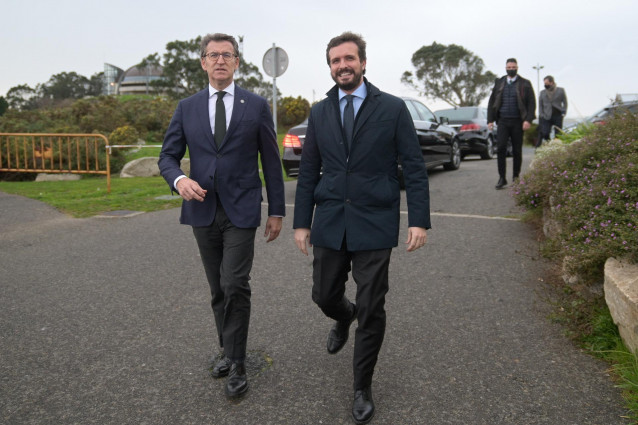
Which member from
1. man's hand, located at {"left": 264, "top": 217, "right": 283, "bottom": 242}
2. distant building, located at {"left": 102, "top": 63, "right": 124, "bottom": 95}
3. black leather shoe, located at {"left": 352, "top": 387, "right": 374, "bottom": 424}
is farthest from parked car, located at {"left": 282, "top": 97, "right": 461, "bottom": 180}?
distant building, located at {"left": 102, "top": 63, "right": 124, "bottom": 95}

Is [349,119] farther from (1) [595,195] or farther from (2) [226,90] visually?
(1) [595,195]

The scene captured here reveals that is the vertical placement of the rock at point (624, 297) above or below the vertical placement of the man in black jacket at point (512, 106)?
below

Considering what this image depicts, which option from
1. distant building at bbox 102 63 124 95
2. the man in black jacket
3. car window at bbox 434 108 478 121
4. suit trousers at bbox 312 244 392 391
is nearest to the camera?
suit trousers at bbox 312 244 392 391

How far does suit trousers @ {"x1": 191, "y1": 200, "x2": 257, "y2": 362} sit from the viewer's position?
3314 mm

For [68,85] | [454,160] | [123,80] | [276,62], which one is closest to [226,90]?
[276,62]

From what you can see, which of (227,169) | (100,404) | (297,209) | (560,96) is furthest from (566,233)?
(560,96)

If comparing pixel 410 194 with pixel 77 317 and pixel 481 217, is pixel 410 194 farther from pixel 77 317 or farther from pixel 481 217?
pixel 481 217

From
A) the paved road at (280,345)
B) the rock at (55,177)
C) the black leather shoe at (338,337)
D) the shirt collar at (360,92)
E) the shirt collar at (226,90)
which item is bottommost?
the paved road at (280,345)

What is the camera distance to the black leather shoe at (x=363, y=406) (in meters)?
2.93

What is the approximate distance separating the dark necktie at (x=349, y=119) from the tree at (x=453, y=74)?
226 ft

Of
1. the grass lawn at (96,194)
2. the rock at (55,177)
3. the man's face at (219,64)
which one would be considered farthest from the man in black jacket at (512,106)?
the rock at (55,177)

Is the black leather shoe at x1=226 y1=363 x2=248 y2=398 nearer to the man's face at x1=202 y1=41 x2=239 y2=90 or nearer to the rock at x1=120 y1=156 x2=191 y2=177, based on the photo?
the man's face at x1=202 y1=41 x2=239 y2=90

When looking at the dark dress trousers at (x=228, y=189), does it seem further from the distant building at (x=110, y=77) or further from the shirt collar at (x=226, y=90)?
the distant building at (x=110, y=77)

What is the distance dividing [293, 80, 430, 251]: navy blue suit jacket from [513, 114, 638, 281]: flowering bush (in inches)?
63.8
